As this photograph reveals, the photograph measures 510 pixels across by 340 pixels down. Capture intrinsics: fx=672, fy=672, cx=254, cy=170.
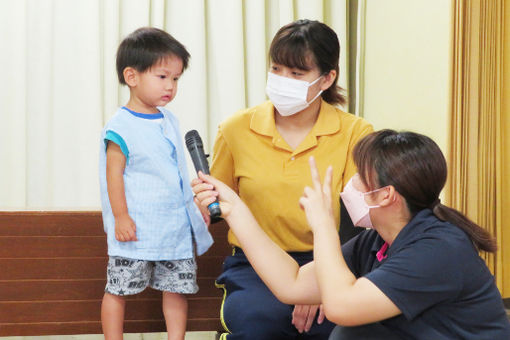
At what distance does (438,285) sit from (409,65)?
1.76 metres

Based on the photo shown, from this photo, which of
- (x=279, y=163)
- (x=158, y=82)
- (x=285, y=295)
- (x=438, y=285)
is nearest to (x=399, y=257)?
(x=438, y=285)

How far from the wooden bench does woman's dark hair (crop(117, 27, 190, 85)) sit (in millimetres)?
582

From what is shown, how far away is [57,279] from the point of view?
7.44 feet

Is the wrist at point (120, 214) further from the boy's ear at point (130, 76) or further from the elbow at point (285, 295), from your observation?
the elbow at point (285, 295)

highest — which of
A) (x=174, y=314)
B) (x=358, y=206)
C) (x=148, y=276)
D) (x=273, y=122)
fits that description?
(x=273, y=122)

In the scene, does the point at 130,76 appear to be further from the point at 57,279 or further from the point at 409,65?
the point at 409,65

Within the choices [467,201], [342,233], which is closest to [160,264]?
[342,233]

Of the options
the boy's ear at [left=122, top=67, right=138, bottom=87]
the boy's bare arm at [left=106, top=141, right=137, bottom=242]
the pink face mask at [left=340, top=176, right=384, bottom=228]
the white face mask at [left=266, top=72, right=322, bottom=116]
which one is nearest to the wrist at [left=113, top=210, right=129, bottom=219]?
the boy's bare arm at [left=106, top=141, right=137, bottom=242]

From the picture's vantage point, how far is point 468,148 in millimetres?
2453

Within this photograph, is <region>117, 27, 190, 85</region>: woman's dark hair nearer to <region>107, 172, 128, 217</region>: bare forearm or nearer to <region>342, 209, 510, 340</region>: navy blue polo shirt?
<region>107, 172, 128, 217</region>: bare forearm

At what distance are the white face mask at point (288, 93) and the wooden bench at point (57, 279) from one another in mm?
756

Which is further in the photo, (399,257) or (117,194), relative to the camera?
(117,194)

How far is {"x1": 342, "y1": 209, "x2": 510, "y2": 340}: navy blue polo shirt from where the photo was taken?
1.31 meters

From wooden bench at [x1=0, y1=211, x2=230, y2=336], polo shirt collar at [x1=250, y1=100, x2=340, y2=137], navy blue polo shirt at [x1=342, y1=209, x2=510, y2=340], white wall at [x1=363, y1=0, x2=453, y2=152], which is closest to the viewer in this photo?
navy blue polo shirt at [x1=342, y1=209, x2=510, y2=340]
